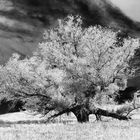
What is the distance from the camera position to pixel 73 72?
2608cm

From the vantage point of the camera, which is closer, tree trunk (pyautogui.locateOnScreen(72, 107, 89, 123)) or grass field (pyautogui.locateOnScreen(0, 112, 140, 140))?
grass field (pyautogui.locateOnScreen(0, 112, 140, 140))

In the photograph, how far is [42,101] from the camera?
1095 inches

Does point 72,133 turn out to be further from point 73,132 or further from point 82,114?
point 82,114

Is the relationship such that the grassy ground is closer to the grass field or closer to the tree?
the grass field

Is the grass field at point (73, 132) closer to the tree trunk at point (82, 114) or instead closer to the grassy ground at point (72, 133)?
the grassy ground at point (72, 133)

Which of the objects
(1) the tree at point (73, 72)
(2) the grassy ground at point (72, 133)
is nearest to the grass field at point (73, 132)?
(2) the grassy ground at point (72, 133)

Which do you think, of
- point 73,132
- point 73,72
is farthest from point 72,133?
point 73,72

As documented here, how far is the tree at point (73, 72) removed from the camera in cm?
2600

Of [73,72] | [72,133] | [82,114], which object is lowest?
[72,133]

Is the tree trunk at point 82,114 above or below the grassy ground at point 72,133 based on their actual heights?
above

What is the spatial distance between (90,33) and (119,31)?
3005 millimetres

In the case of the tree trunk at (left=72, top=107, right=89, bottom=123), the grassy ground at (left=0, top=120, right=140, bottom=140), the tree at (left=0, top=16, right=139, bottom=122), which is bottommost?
the grassy ground at (left=0, top=120, right=140, bottom=140)

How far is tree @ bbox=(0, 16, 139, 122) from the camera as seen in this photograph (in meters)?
26.0

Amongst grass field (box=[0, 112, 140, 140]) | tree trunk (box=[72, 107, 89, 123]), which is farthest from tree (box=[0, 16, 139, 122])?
grass field (box=[0, 112, 140, 140])
